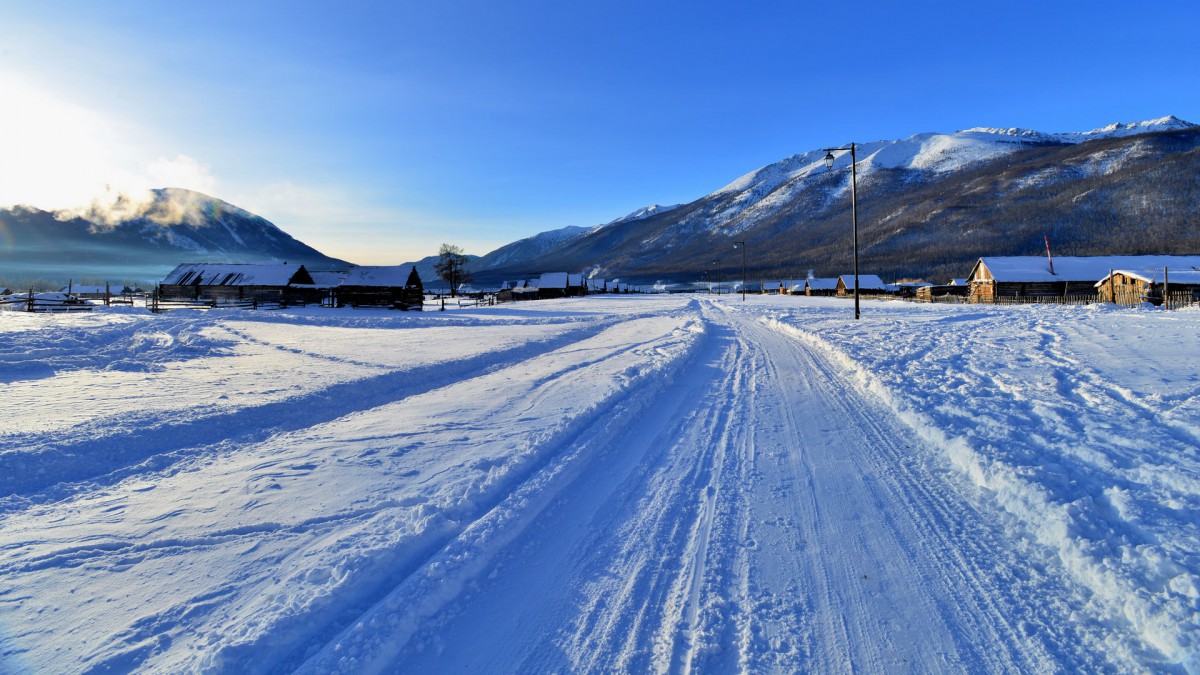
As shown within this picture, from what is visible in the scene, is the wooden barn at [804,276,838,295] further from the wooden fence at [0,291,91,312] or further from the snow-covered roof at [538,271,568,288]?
the wooden fence at [0,291,91,312]

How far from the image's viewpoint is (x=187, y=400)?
9.24 metres

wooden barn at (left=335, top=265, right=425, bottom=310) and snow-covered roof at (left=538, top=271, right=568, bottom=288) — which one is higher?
snow-covered roof at (left=538, top=271, right=568, bottom=288)

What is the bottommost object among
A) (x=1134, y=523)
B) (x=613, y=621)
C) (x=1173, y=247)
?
(x=613, y=621)

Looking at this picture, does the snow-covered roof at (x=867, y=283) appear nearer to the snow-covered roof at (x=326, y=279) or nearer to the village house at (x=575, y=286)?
the village house at (x=575, y=286)

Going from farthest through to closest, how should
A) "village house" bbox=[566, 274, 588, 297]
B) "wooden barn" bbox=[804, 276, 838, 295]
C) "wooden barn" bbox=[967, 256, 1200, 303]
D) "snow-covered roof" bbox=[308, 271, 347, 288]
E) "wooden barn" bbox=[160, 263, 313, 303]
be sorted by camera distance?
"wooden barn" bbox=[804, 276, 838, 295] < "village house" bbox=[566, 274, 588, 297] < "snow-covered roof" bbox=[308, 271, 347, 288] < "wooden barn" bbox=[160, 263, 313, 303] < "wooden barn" bbox=[967, 256, 1200, 303]

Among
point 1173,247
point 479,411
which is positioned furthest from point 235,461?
point 1173,247

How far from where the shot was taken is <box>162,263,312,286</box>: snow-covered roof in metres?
55.1

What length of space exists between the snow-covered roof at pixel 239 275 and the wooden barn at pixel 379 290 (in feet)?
20.7

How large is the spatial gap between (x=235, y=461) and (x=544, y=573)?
4900mm

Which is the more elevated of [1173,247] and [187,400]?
[1173,247]

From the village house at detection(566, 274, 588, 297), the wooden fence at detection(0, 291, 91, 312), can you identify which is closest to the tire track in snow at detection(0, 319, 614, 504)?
the wooden fence at detection(0, 291, 91, 312)

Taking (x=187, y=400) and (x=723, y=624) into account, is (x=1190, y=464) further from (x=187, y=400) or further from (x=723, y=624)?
(x=187, y=400)

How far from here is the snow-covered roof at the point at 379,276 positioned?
55000 millimetres

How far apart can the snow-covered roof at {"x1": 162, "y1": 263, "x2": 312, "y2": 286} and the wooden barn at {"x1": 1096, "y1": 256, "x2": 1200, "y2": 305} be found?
236 feet
